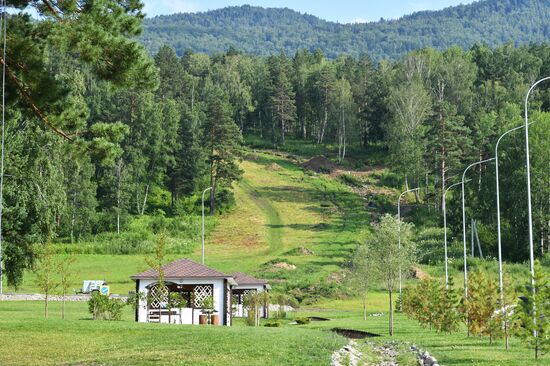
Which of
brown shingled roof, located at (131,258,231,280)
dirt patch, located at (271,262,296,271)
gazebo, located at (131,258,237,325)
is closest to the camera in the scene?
gazebo, located at (131,258,237,325)

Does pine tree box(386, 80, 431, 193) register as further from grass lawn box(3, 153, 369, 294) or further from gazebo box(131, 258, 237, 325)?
gazebo box(131, 258, 237, 325)

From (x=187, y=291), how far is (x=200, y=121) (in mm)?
68520

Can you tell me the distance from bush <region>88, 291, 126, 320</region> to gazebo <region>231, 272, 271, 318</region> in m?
15.6

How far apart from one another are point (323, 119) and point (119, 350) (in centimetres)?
10964

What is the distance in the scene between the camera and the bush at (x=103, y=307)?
39.0 meters

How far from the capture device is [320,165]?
12025 cm

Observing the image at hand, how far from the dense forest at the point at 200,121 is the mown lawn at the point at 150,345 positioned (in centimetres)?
597

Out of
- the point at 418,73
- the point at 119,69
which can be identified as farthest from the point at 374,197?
the point at 119,69

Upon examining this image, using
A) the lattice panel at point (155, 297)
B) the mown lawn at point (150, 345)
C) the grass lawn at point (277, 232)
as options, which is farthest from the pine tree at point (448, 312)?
the grass lawn at point (277, 232)

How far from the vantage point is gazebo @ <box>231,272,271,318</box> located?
5612cm

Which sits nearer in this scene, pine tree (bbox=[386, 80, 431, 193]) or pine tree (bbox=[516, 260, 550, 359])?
pine tree (bbox=[516, 260, 550, 359])

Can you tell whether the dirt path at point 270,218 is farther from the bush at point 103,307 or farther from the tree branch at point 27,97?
the tree branch at point 27,97

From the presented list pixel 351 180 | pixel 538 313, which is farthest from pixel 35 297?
pixel 351 180

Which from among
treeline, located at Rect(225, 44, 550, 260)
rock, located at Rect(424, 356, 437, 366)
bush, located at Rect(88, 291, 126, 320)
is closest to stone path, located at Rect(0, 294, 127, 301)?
bush, located at Rect(88, 291, 126, 320)
